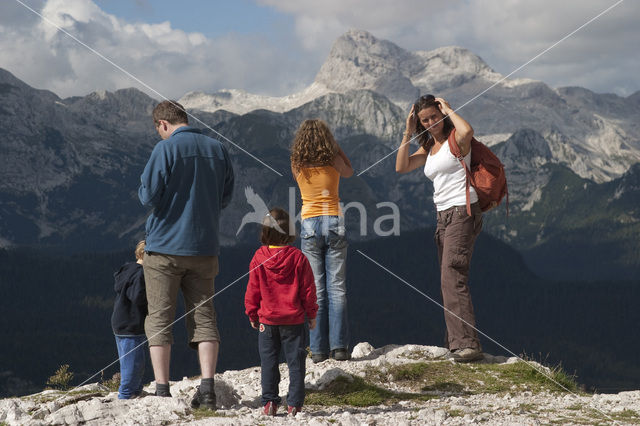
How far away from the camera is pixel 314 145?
10.4 meters

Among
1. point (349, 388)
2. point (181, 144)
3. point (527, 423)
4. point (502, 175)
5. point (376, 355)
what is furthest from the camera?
point (376, 355)

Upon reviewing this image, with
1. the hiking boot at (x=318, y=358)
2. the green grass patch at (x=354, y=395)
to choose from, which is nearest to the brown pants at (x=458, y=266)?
the green grass patch at (x=354, y=395)

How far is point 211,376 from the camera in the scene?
850 cm

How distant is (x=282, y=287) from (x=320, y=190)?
232 cm

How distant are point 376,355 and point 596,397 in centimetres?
361

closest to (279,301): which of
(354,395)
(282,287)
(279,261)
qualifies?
(282,287)

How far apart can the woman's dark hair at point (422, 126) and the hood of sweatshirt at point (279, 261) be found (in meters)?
3.49

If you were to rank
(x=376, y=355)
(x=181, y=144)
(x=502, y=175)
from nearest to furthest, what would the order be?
1. (x=181, y=144)
2. (x=502, y=175)
3. (x=376, y=355)

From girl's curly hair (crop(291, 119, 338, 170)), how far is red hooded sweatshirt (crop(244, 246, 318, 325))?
85.5 inches

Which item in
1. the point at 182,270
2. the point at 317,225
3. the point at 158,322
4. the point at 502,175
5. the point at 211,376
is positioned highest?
the point at 502,175

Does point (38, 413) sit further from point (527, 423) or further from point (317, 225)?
point (527, 423)

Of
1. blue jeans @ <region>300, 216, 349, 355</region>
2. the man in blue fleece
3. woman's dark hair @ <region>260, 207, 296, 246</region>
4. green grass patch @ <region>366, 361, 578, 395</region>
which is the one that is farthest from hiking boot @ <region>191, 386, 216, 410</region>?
green grass patch @ <region>366, 361, 578, 395</region>

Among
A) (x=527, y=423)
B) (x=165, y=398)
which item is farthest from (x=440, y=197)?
(x=165, y=398)

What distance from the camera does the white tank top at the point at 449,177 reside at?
10.8m
